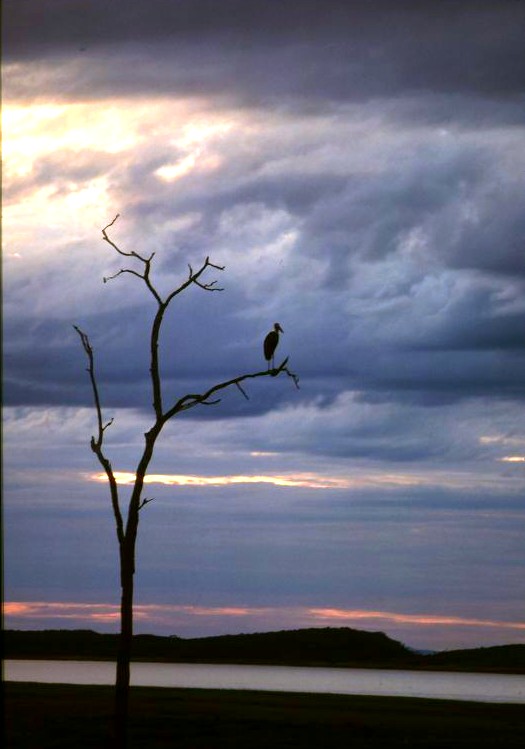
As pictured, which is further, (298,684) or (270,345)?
(298,684)

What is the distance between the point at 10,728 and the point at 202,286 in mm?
13664

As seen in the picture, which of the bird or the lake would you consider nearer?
the bird

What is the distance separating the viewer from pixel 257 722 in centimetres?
3778

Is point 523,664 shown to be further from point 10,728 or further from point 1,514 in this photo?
point 1,514

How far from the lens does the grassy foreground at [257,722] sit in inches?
1304

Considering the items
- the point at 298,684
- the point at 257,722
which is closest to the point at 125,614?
the point at 257,722

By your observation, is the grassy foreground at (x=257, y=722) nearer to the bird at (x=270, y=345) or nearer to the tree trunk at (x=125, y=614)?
the tree trunk at (x=125, y=614)

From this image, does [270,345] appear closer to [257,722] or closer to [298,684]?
[257,722]

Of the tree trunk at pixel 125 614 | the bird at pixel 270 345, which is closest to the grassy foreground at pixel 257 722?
the tree trunk at pixel 125 614

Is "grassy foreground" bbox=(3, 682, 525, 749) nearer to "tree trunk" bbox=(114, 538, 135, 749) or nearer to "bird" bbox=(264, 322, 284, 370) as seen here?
"tree trunk" bbox=(114, 538, 135, 749)

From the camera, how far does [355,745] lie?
107ft

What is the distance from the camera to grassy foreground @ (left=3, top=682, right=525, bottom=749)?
3312 cm

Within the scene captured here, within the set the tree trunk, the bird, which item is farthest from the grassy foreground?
the bird

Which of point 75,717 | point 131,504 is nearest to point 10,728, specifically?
point 75,717
